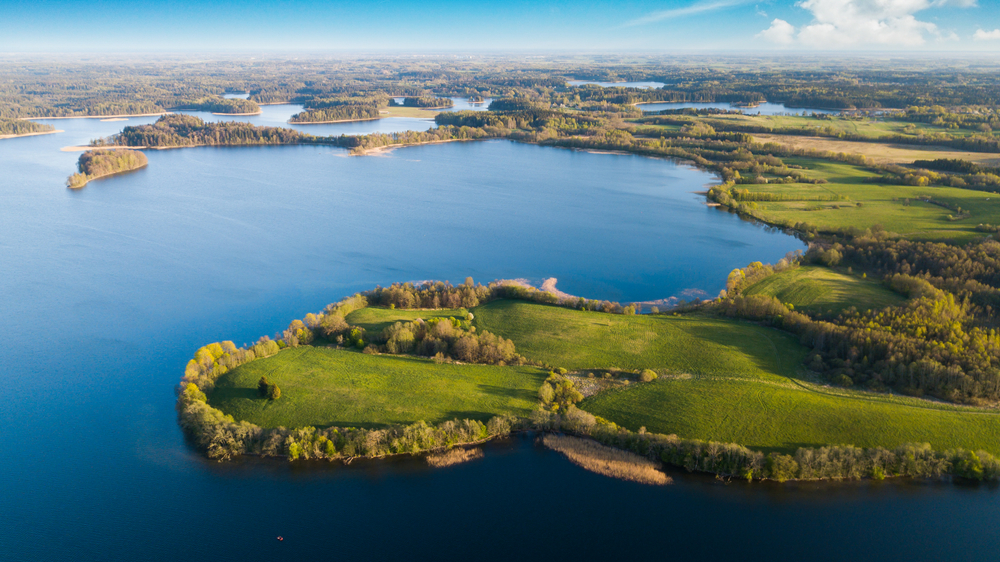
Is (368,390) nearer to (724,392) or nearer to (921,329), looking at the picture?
(724,392)

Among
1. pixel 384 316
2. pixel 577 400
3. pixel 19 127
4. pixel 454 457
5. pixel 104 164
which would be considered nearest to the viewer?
pixel 454 457

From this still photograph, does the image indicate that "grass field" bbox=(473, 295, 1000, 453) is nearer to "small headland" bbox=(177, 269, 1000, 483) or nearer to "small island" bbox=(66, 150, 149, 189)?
"small headland" bbox=(177, 269, 1000, 483)

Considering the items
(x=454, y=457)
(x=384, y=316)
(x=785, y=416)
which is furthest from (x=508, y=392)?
(x=785, y=416)

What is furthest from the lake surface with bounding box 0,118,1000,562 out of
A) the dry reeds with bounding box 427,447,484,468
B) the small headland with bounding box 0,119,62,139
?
the small headland with bounding box 0,119,62,139

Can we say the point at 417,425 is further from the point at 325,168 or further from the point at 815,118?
the point at 815,118

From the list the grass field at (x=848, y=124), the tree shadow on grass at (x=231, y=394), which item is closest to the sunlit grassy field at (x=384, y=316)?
the tree shadow on grass at (x=231, y=394)

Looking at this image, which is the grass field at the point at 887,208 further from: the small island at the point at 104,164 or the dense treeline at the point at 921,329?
the small island at the point at 104,164
